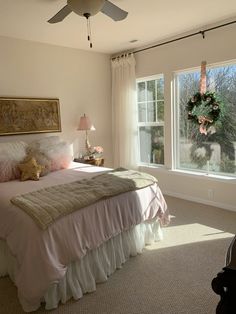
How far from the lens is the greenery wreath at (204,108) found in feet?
12.2

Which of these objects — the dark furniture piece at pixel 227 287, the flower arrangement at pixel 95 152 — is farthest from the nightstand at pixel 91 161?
the dark furniture piece at pixel 227 287

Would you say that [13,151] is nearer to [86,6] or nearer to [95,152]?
[95,152]

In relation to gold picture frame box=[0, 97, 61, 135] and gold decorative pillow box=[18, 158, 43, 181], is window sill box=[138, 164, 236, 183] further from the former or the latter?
gold decorative pillow box=[18, 158, 43, 181]

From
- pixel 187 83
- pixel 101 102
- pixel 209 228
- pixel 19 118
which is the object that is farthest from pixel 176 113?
pixel 19 118

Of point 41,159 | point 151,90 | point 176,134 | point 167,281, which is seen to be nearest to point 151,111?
point 151,90

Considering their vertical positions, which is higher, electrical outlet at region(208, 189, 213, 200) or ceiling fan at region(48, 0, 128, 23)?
ceiling fan at region(48, 0, 128, 23)

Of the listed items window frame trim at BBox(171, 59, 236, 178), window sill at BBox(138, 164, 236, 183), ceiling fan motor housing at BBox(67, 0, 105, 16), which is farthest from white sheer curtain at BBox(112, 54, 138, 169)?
ceiling fan motor housing at BBox(67, 0, 105, 16)

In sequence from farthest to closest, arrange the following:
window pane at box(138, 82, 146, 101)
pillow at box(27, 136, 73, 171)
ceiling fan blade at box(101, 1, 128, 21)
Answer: window pane at box(138, 82, 146, 101)
pillow at box(27, 136, 73, 171)
ceiling fan blade at box(101, 1, 128, 21)

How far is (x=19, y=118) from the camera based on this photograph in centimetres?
391

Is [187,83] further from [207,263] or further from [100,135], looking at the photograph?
[207,263]

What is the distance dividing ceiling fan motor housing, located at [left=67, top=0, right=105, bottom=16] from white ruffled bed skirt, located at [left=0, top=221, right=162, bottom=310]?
1953mm

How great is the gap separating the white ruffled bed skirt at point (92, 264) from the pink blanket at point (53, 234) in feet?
0.33

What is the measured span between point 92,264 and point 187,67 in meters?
3.11

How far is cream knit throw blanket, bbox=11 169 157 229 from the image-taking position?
2.02 meters
